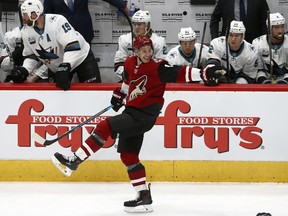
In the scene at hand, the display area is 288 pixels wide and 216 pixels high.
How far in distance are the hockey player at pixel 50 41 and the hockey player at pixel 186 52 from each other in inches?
30.5

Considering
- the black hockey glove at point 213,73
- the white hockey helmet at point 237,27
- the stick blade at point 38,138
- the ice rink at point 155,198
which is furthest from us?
the white hockey helmet at point 237,27

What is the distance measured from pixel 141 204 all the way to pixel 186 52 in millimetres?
2022

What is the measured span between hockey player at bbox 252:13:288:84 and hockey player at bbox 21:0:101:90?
59.1 inches

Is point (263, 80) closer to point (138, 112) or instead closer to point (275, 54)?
point (275, 54)

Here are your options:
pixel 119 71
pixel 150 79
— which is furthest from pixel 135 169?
pixel 119 71

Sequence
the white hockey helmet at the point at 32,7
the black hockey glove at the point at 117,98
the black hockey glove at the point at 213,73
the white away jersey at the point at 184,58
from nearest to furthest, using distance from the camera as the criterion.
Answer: the black hockey glove at the point at 213,73 → the black hockey glove at the point at 117,98 → the white hockey helmet at the point at 32,7 → the white away jersey at the point at 184,58

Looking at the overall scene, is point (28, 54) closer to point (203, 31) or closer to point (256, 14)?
point (203, 31)

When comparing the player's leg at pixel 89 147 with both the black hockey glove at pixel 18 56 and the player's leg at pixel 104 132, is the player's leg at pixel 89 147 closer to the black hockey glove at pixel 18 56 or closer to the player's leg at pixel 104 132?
the player's leg at pixel 104 132

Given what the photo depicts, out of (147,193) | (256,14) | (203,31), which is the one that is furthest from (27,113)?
(256,14)

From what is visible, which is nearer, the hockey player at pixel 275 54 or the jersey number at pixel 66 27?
the jersey number at pixel 66 27

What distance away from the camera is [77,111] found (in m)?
6.61

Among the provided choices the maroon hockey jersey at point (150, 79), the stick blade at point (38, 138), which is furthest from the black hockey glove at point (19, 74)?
the maroon hockey jersey at point (150, 79)

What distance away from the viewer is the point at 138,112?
226 inches

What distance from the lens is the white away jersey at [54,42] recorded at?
6926 millimetres
